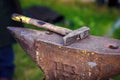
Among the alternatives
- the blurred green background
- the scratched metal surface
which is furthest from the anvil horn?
the blurred green background

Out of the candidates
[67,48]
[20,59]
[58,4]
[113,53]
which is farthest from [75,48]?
[58,4]

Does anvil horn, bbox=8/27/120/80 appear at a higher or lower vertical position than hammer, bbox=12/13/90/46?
lower

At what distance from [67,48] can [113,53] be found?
26 centimetres

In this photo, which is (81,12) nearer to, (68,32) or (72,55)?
(68,32)

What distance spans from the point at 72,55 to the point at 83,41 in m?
0.14

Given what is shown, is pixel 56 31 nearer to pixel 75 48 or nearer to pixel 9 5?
pixel 75 48

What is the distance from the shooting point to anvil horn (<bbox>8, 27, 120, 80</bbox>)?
182cm

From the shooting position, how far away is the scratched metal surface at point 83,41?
1.85 metres

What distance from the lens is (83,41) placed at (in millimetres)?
1955

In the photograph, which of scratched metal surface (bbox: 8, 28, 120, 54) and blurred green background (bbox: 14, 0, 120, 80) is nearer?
scratched metal surface (bbox: 8, 28, 120, 54)

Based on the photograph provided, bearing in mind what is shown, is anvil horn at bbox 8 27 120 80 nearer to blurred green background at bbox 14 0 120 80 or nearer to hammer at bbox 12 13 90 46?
hammer at bbox 12 13 90 46

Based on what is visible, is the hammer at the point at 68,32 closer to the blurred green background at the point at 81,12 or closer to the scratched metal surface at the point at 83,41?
the scratched metal surface at the point at 83,41

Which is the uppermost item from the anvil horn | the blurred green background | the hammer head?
the blurred green background

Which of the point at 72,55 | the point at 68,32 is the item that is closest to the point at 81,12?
the point at 68,32
